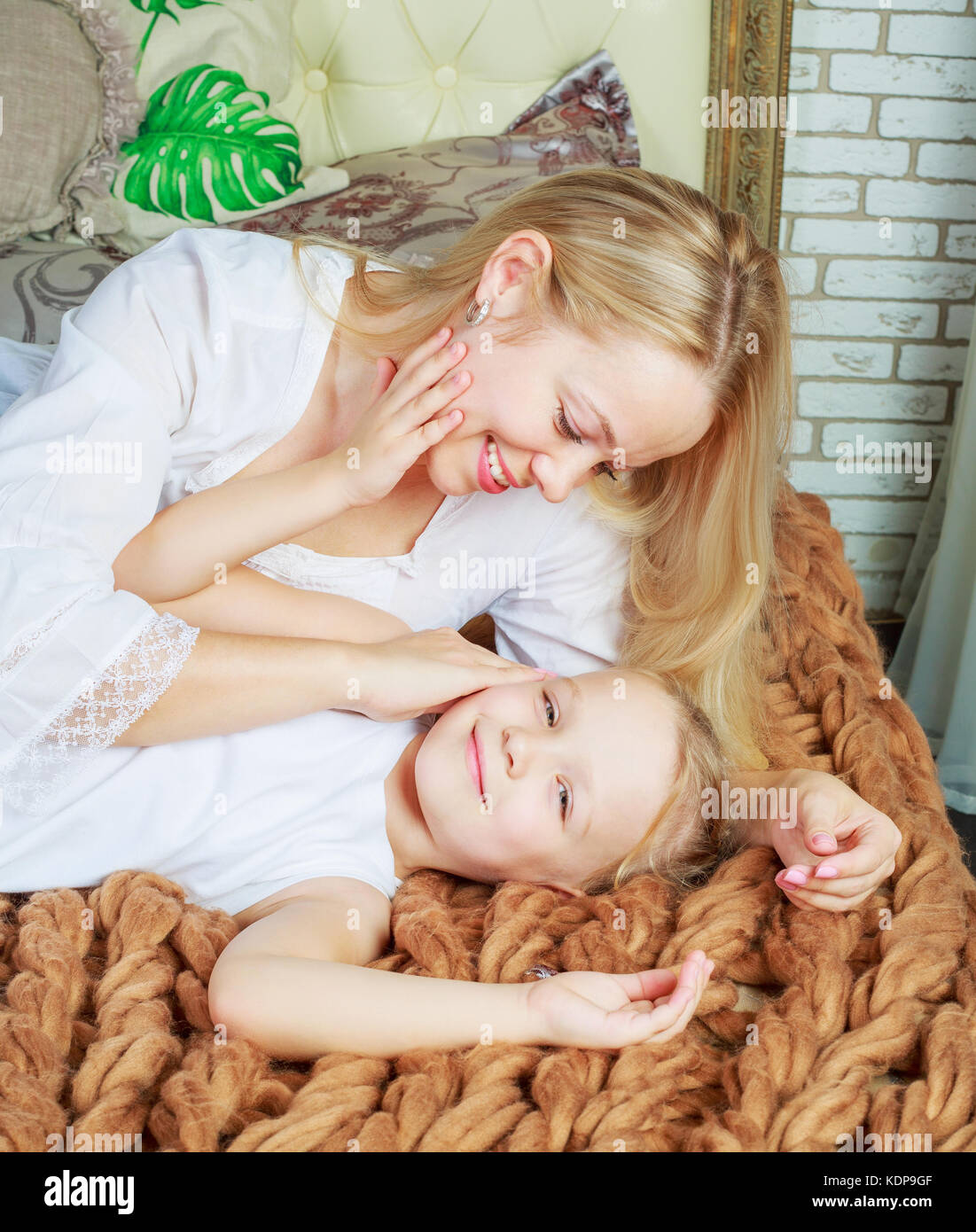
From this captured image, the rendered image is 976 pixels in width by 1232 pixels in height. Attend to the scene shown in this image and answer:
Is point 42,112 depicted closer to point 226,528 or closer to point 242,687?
point 226,528

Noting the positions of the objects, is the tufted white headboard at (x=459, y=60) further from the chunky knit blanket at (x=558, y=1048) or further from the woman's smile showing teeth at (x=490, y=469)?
the chunky knit blanket at (x=558, y=1048)

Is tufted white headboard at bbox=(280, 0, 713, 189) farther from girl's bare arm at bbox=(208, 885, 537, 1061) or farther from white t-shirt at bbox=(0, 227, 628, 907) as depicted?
girl's bare arm at bbox=(208, 885, 537, 1061)

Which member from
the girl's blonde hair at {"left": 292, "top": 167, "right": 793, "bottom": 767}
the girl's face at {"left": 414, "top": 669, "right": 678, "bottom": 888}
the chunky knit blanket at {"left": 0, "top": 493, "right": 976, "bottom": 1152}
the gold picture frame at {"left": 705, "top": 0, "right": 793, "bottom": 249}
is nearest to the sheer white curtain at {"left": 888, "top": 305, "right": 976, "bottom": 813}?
the gold picture frame at {"left": 705, "top": 0, "right": 793, "bottom": 249}

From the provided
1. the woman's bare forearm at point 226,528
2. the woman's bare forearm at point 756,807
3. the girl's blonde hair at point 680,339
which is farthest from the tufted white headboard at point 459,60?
the woman's bare forearm at point 756,807

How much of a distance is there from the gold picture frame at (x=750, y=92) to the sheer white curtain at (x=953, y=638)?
512mm

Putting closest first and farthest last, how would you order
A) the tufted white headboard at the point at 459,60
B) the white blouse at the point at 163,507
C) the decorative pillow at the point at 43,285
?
the white blouse at the point at 163,507 < the decorative pillow at the point at 43,285 < the tufted white headboard at the point at 459,60

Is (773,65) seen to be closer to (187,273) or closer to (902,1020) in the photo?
(187,273)

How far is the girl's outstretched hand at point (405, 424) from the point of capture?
1022 millimetres

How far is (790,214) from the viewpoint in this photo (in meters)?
2.26

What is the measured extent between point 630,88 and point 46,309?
1269 millimetres

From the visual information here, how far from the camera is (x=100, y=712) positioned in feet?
2.91

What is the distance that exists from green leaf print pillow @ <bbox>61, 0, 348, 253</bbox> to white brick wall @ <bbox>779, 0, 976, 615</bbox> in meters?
1.04

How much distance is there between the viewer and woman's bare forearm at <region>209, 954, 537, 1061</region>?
772mm

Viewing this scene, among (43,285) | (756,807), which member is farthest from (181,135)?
(756,807)
